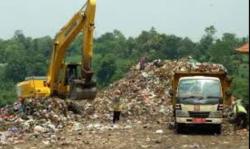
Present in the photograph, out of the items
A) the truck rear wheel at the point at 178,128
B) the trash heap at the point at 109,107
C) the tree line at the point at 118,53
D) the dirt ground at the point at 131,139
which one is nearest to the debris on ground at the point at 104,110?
the trash heap at the point at 109,107

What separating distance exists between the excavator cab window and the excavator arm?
0.80m

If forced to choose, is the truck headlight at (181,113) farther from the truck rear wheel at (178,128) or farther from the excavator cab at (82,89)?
the excavator cab at (82,89)

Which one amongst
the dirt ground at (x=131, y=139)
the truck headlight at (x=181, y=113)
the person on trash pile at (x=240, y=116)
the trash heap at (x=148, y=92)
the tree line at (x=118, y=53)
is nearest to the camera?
the dirt ground at (x=131, y=139)

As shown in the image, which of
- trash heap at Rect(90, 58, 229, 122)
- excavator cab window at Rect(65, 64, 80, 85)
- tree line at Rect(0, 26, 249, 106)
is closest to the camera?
excavator cab window at Rect(65, 64, 80, 85)

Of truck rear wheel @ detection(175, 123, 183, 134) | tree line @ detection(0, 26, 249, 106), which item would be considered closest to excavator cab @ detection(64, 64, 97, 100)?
truck rear wheel @ detection(175, 123, 183, 134)

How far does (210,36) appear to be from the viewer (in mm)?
94438

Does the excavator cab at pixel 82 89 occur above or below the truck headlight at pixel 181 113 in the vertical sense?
above

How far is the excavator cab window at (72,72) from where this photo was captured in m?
25.0

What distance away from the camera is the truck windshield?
18641 millimetres

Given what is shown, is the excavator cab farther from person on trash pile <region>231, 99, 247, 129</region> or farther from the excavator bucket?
person on trash pile <region>231, 99, 247, 129</region>

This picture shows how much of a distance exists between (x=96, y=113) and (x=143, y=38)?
6992 centimetres

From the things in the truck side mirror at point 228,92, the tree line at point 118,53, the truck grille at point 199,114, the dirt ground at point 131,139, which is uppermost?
the tree line at point 118,53

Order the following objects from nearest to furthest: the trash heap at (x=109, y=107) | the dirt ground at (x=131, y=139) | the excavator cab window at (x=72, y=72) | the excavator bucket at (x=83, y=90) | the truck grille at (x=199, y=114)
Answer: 1. the dirt ground at (x=131, y=139)
2. the truck grille at (x=199, y=114)
3. the trash heap at (x=109, y=107)
4. the excavator bucket at (x=83, y=90)
5. the excavator cab window at (x=72, y=72)

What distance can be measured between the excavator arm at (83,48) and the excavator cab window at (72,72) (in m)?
0.80
